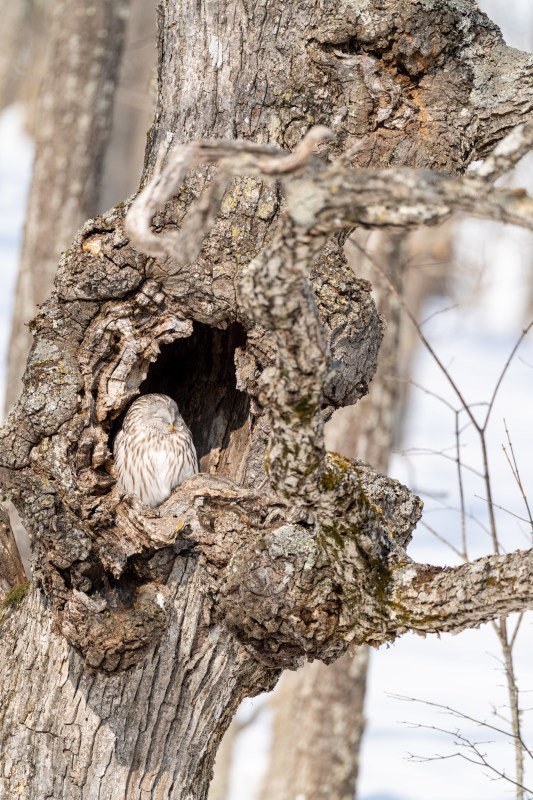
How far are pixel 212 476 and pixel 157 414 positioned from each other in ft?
3.48

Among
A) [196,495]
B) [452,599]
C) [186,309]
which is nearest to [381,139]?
[186,309]

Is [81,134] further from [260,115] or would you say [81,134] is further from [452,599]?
[452,599]

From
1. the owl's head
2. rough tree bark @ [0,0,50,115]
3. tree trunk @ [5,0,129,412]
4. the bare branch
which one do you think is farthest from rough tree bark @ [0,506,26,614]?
rough tree bark @ [0,0,50,115]

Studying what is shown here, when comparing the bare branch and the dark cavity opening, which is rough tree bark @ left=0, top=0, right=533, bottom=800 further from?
the bare branch

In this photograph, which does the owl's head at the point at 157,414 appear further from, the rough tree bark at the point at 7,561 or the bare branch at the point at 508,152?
the bare branch at the point at 508,152

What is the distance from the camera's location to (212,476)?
4445mm

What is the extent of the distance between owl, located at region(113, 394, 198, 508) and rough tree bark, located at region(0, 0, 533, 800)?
2.02 feet

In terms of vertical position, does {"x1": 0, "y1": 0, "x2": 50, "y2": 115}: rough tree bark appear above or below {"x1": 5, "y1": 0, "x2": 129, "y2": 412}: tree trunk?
above

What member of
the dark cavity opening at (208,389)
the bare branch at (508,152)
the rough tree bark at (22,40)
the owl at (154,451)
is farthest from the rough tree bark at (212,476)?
the rough tree bark at (22,40)

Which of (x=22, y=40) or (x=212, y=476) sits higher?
(x=22, y=40)

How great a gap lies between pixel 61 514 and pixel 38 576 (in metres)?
0.39

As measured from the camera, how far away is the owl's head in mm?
5332

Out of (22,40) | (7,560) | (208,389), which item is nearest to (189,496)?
(7,560)

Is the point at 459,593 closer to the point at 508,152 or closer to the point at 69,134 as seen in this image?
the point at 508,152
